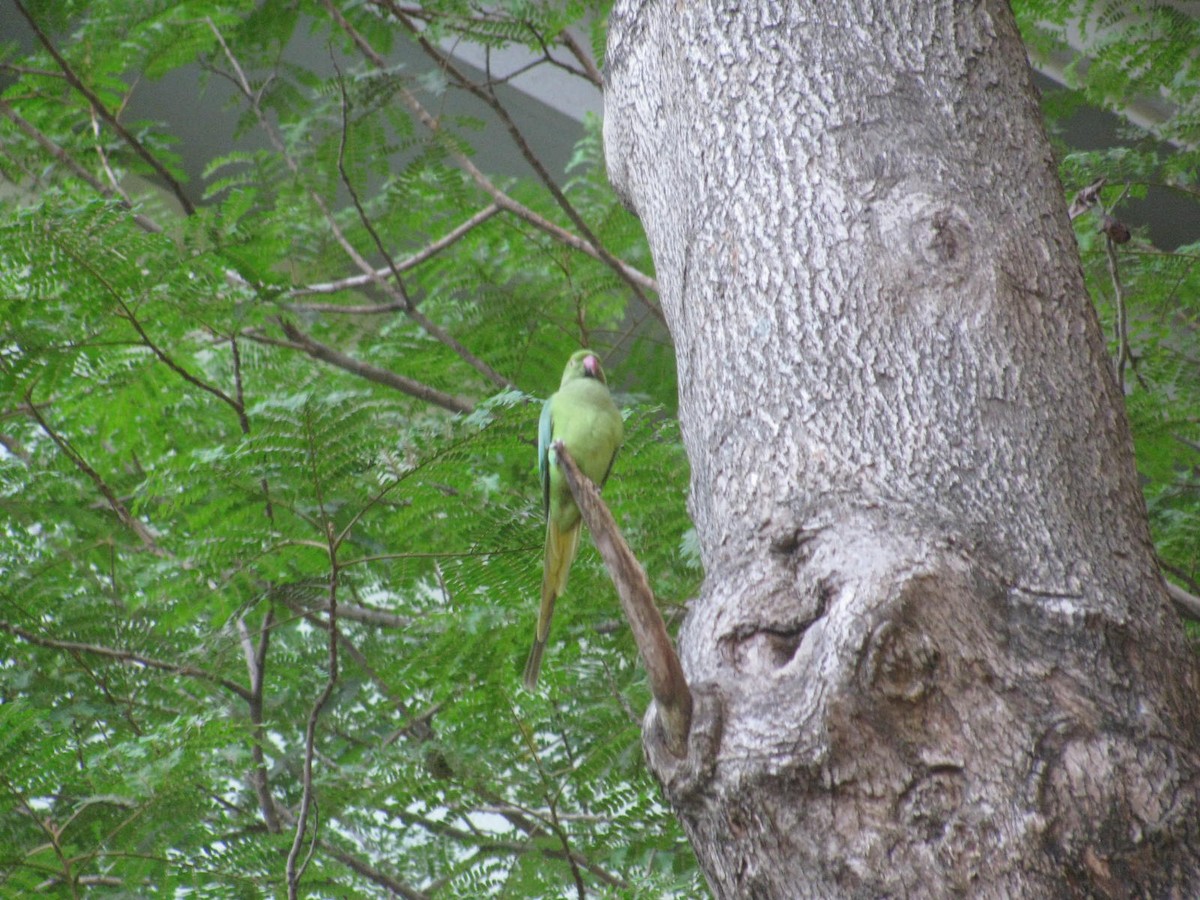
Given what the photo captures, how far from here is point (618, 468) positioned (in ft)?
10.4

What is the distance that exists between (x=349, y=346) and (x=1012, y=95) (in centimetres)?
380

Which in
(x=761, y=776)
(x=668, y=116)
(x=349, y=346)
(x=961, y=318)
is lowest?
(x=761, y=776)

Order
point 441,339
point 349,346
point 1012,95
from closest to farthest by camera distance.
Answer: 1. point 1012,95
2. point 441,339
3. point 349,346

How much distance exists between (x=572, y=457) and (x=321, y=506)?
647mm

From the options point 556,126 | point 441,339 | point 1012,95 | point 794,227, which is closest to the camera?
point 794,227

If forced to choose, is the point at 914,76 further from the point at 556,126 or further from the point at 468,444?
the point at 556,126

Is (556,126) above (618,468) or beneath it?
above

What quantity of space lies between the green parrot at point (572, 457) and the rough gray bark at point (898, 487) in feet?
1.97

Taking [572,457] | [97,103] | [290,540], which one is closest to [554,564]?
[572,457]

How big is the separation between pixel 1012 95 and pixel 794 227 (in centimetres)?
53

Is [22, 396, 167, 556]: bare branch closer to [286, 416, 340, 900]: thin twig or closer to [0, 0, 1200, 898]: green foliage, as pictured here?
[0, 0, 1200, 898]: green foliage

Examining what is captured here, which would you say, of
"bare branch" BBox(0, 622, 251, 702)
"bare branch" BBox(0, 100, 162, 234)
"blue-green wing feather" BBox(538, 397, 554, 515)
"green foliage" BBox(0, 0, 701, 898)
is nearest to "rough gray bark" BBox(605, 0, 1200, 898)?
"blue-green wing feather" BBox(538, 397, 554, 515)

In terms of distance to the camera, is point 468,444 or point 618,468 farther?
point 618,468

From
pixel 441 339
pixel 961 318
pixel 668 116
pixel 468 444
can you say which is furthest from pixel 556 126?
pixel 961 318
